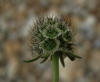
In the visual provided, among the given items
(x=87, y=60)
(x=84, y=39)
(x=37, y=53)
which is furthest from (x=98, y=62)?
(x=37, y=53)

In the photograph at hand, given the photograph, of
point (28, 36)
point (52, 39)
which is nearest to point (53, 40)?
point (52, 39)

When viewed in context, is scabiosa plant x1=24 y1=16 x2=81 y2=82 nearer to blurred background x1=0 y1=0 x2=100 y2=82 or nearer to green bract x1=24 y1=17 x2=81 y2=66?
green bract x1=24 y1=17 x2=81 y2=66

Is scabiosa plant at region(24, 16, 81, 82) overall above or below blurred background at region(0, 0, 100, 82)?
below

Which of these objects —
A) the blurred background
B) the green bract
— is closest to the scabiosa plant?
the green bract

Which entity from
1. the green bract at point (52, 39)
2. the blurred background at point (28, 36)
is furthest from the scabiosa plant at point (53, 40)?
the blurred background at point (28, 36)

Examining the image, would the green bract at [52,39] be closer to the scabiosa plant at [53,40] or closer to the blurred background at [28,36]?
the scabiosa plant at [53,40]

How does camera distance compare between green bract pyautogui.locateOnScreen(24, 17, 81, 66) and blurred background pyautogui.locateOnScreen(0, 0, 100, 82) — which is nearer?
green bract pyautogui.locateOnScreen(24, 17, 81, 66)

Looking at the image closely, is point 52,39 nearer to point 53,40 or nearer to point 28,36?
point 53,40
